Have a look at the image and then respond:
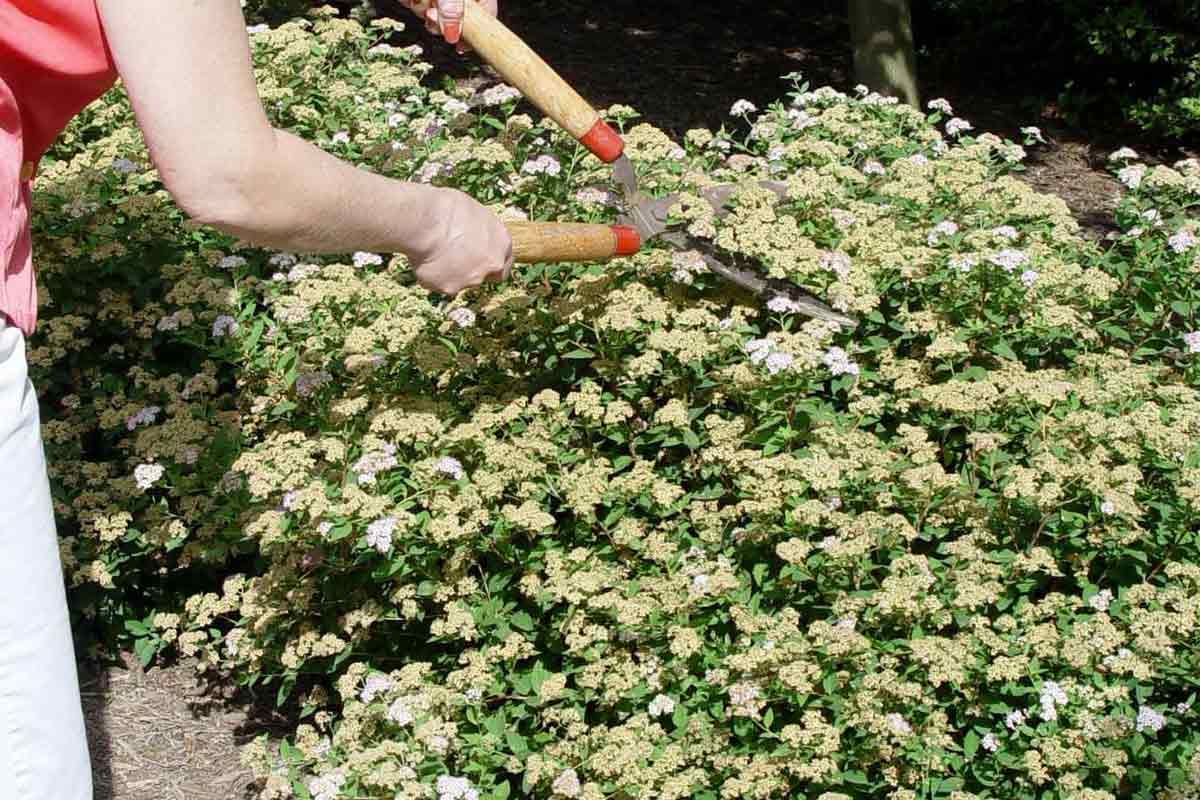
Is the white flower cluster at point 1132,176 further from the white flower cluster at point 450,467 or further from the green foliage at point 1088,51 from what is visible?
the green foliage at point 1088,51

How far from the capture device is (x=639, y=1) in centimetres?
966

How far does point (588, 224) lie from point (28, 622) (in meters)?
1.83

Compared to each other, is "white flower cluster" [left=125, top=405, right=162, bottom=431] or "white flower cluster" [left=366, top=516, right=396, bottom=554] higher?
"white flower cluster" [left=366, top=516, right=396, bottom=554]

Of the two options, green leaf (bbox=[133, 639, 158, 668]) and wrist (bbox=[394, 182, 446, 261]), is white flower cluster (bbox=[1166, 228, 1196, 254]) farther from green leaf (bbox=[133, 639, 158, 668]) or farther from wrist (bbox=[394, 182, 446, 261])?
green leaf (bbox=[133, 639, 158, 668])

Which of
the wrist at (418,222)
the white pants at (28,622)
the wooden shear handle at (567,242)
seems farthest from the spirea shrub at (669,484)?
the white pants at (28,622)

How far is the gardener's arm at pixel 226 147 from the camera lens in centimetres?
158

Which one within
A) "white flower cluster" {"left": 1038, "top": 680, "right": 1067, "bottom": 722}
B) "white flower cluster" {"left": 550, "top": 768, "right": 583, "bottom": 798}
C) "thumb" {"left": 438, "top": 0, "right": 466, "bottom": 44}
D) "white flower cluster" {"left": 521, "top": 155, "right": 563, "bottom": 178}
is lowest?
"white flower cluster" {"left": 550, "top": 768, "right": 583, "bottom": 798}

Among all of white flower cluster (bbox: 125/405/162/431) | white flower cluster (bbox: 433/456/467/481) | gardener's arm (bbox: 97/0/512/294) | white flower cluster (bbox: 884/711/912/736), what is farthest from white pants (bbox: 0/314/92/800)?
white flower cluster (bbox: 125/405/162/431)

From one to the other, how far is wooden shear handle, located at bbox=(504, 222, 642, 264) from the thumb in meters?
0.56

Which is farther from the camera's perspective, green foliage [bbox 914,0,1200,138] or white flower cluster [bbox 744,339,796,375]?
green foliage [bbox 914,0,1200,138]

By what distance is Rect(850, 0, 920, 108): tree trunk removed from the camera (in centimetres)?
670

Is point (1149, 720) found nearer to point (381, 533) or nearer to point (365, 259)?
point (381, 533)

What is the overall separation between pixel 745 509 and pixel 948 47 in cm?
577

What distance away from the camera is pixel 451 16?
3.24m
